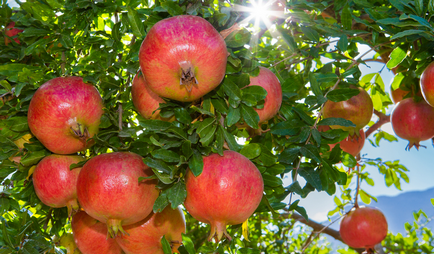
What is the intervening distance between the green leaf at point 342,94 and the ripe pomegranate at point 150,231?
85cm

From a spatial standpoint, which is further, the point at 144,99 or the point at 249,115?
the point at 144,99

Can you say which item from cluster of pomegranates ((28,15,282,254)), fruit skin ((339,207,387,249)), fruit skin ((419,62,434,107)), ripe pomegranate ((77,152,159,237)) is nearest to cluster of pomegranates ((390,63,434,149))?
fruit skin ((419,62,434,107))

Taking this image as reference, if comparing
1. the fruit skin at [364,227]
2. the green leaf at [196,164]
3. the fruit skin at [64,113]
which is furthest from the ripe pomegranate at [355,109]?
the fruit skin at [64,113]

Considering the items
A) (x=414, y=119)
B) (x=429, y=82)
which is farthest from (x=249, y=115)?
(x=414, y=119)

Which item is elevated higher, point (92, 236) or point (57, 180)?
point (57, 180)

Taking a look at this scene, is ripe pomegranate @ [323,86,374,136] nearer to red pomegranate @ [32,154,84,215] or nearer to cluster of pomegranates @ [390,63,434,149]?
cluster of pomegranates @ [390,63,434,149]

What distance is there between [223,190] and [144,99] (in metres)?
0.52

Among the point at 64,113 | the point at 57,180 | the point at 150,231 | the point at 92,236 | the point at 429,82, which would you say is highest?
the point at 429,82

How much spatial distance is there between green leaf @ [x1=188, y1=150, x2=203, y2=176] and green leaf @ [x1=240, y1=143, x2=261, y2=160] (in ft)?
0.62

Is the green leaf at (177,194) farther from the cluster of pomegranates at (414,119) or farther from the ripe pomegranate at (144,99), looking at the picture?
the cluster of pomegranates at (414,119)

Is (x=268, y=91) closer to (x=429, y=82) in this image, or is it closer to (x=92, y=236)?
(x=429, y=82)

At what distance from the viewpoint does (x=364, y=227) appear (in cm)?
262

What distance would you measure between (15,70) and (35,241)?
31.7 inches

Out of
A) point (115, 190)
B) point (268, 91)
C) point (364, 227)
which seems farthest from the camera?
point (364, 227)
